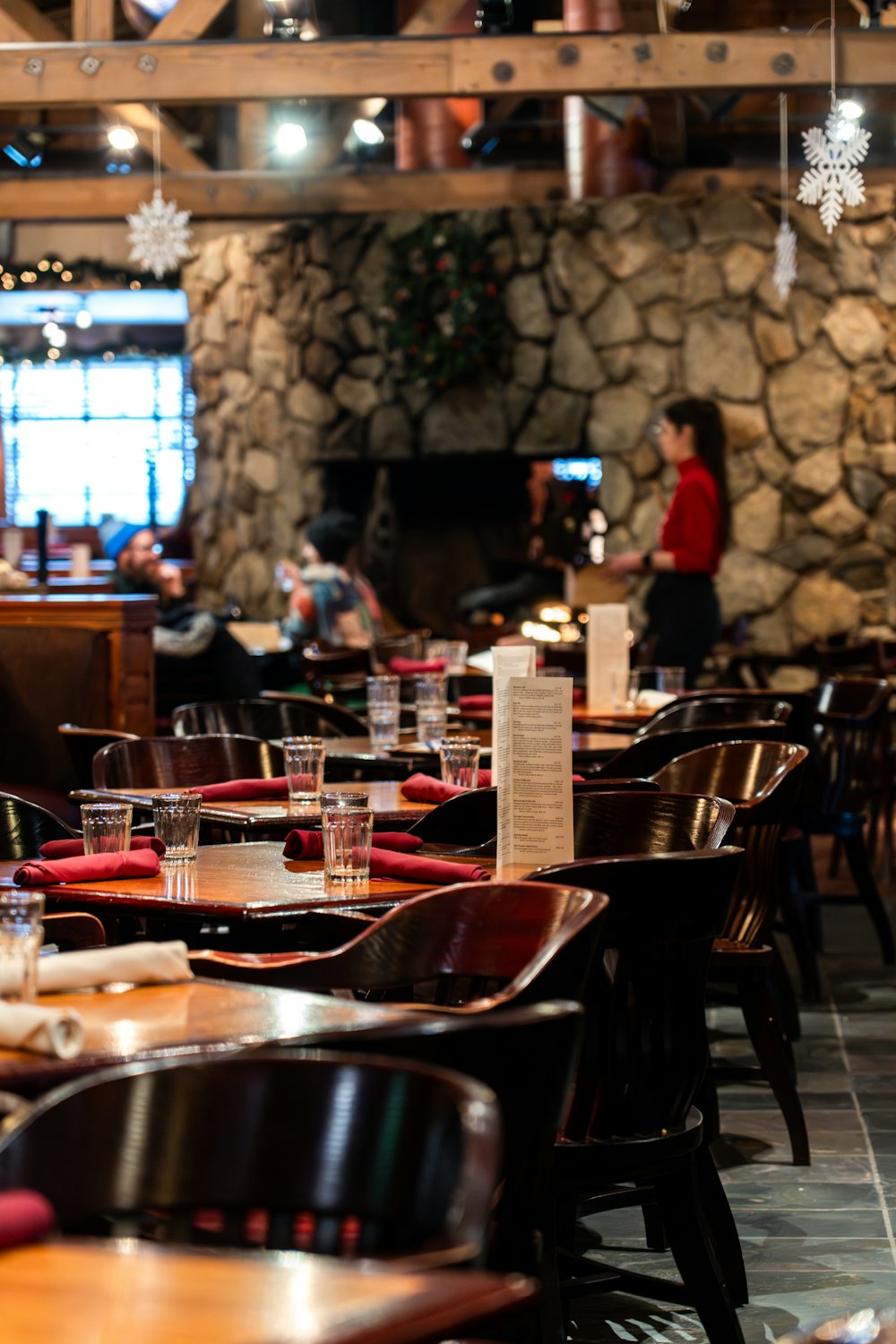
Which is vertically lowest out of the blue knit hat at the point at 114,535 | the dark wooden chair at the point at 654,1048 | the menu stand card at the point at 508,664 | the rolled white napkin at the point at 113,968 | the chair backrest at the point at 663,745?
the dark wooden chair at the point at 654,1048

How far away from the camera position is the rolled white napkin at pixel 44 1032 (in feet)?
5.41

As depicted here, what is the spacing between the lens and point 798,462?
11195 millimetres

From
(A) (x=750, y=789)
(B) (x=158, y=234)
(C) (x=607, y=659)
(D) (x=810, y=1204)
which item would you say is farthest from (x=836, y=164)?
(D) (x=810, y=1204)

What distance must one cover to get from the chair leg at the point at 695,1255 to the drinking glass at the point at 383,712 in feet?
7.51

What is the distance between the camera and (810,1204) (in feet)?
12.0

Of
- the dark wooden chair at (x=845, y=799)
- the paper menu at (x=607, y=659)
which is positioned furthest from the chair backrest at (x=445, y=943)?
the dark wooden chair at (x=845, y=799)

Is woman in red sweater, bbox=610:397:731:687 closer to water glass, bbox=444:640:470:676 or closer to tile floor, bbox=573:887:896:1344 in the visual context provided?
water glass, bbox=444:640:470:676

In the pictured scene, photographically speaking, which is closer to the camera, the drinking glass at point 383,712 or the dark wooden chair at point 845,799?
the drinking glass at point 383,712

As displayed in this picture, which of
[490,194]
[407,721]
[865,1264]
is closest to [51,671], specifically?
[407,721]

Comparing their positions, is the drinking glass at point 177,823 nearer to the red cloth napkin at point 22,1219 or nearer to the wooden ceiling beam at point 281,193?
the red cloth napkin at point 22,1219

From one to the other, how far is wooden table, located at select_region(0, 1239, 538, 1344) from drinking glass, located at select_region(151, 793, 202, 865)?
68.4 inches

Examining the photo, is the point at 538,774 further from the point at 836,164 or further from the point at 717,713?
the point at 836,164

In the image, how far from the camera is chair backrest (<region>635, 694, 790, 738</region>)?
5.14 metres

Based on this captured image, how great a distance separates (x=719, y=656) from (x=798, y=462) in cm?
131
